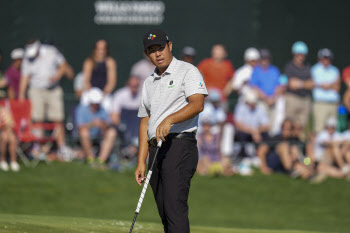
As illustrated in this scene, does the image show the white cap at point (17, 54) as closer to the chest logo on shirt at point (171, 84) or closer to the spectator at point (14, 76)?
the spectator at point (14, 76)

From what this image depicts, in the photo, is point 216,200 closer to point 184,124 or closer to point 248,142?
point 248,142

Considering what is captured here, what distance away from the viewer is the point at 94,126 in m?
15.6

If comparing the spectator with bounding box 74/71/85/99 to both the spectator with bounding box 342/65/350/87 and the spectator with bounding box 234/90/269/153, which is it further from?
the spectator with bounding box 342/65/350/87

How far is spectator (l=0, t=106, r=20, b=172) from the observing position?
47.9 feet

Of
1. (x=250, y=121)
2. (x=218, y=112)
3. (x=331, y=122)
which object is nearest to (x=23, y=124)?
(x=218, y=112)

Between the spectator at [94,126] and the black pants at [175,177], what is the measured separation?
345 inches

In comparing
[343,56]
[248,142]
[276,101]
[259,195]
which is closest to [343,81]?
[343,56]

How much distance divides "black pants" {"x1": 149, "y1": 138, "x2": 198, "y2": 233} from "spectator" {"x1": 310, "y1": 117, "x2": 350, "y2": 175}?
9415 mm

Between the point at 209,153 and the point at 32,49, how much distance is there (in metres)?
4.30

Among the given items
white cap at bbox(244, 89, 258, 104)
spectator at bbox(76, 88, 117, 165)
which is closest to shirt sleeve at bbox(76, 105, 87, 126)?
spectator at bbox(76, 88, 117, 165)

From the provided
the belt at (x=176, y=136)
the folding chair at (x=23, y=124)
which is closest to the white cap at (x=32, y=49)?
the folding chair at (x=23, y=124)

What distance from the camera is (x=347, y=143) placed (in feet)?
52.0

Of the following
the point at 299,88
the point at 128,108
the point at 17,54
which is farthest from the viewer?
the point at 299,88

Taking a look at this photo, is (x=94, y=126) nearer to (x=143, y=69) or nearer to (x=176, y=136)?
(x=143, y=69)
